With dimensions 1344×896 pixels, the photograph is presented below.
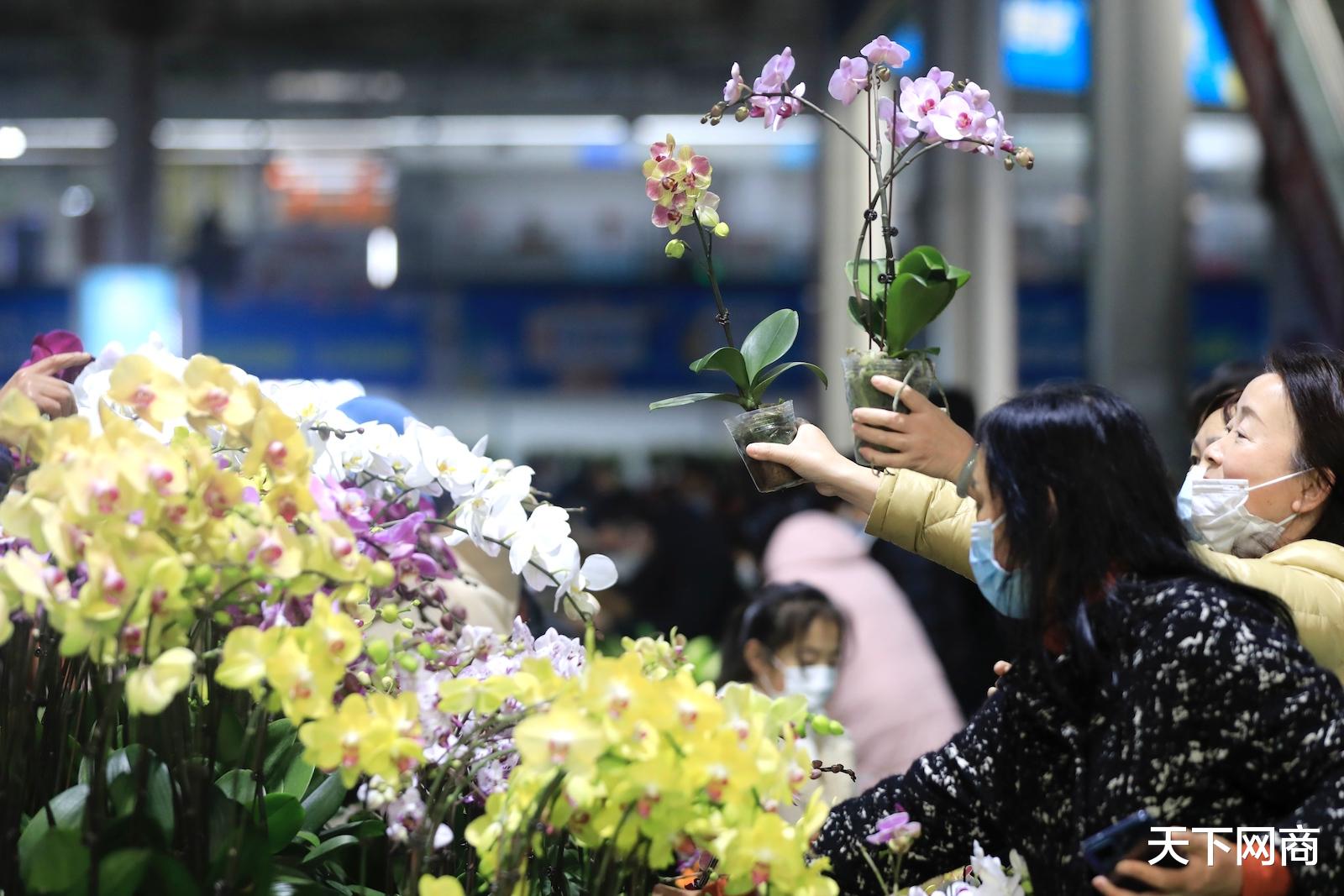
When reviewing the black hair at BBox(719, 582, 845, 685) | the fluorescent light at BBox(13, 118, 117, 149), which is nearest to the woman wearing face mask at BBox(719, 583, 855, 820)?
the black hair at BBox(719, 582, 845, 685)

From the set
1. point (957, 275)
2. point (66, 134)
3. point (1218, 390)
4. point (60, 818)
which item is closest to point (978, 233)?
point (1218, 390)

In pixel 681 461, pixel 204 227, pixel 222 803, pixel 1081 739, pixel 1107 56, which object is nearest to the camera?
pixel 222 803

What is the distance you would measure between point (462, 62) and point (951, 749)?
26.1ft

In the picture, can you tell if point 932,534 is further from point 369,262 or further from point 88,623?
point 369,262

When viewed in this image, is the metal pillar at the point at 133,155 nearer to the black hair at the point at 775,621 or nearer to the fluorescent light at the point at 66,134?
the fluorescent light at the point at 66,134

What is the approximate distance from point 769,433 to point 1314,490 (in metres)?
0.60

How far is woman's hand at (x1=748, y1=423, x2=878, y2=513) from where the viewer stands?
1.45 m

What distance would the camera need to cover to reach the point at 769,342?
1450 mm

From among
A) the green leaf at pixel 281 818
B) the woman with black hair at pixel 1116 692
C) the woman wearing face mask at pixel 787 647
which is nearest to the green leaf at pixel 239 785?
the green leaf at pixel 281 818

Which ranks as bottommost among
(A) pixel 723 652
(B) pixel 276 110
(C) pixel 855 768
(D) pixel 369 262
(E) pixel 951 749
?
(C) pixel 855 768

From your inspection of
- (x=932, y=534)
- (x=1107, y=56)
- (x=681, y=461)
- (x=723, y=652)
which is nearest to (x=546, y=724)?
(x=932, y=534)

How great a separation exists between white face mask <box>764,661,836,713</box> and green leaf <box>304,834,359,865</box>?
1.79 m

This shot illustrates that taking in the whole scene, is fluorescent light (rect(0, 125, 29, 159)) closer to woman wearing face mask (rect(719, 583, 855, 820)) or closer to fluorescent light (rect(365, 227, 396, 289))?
fluorescent light (rect(365, 227, 396, 289))

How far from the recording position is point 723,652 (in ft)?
9.83
